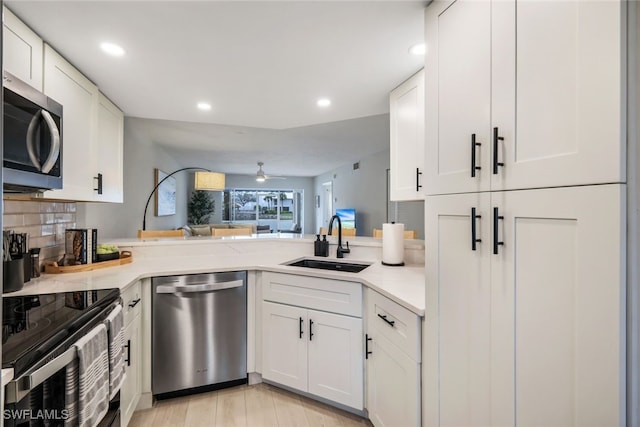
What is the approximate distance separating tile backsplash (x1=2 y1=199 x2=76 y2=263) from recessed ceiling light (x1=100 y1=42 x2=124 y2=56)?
0.98 meters

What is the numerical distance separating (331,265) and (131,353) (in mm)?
1481

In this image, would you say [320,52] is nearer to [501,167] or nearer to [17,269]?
[501,167]

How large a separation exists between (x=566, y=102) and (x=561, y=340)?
23.9 inches

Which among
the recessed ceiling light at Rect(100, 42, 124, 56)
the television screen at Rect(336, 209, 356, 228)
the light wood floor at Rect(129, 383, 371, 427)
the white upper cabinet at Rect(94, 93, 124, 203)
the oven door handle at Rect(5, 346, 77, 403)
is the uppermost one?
the recessed ceiling light at Rect(100, 42, 124, 56)

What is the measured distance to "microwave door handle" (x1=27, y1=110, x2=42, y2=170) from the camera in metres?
1.23

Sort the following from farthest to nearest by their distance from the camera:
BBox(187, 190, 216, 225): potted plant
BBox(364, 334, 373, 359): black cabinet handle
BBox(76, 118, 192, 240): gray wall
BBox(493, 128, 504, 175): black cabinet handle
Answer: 1. BBox(187, 190, 216, 225): potted plant
2. BBox(76, 118, 192, 240): gray wall
3. BBox(364, 334, 373, 359): black cabinet handle
4. BBox(493, 128, 504, 175): black cabinet handle

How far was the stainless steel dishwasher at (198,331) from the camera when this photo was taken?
6.91 ft

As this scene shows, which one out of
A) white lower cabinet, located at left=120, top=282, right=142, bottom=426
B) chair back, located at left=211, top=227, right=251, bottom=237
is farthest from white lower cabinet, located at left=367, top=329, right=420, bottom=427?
chair back, located at left=211, top=227, right=251, bottom=237

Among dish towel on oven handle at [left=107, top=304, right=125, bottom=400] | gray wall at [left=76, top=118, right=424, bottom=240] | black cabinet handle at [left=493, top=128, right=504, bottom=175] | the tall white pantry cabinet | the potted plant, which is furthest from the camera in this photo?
the potted plant

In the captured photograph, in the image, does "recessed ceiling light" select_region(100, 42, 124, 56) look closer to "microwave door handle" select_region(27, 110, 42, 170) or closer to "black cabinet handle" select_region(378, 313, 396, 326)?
"microwave door handle" select_region(27, 110, 42, 170)

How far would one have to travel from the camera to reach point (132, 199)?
422 centimetres

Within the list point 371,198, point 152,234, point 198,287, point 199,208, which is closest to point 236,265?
point 198,287

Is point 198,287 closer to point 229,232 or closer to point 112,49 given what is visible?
point 112,49

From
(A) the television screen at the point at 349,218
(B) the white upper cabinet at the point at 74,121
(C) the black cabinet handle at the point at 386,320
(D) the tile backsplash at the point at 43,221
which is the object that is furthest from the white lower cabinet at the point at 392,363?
(A) the television screen at the point at 349,218
